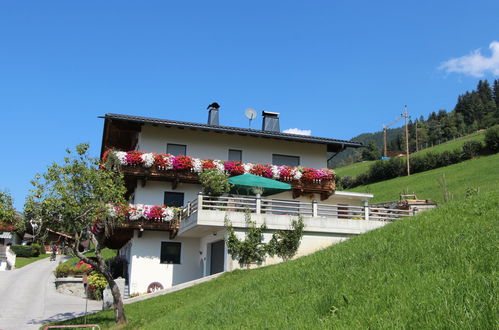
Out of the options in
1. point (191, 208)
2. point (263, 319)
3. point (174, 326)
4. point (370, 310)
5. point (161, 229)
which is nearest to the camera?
point (370, 310)

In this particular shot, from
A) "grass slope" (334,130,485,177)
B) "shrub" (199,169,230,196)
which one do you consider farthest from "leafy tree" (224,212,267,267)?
"grass slope" (334,130,485,177)

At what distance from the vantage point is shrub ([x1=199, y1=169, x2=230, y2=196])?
26141 millimetres

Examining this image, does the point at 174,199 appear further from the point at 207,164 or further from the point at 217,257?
the point at 217,257

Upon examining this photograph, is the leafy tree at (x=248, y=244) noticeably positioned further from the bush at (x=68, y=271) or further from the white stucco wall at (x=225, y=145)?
the bush at (x=68, y=271)

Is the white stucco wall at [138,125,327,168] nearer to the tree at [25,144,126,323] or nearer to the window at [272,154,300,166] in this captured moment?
the window at [272,154,300,166]

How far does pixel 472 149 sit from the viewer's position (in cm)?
6669

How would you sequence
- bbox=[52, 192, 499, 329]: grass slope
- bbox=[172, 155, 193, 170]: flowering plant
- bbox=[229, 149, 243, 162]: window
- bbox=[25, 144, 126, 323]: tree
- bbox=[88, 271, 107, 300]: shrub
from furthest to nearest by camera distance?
bbox=[229, 149, 243, 162]: window < bbox=[88, 271, 107, 300]: shrub < bbox=[172, 155, 193, 170]: flowering plant < bbox=[25, 144, 126, 323]: tree < bbox=[52, 192, 499, 329]: grass slope

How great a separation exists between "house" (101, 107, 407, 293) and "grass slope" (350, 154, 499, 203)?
68.8 feet

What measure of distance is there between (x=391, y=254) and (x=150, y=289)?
61.4ft

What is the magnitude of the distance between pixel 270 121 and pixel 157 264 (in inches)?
526

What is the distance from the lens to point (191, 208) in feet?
86.2

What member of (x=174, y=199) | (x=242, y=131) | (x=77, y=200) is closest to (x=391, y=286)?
(x=77, y=200)

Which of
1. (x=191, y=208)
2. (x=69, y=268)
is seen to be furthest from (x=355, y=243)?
(x=69, y=268)

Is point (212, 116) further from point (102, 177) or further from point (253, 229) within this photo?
point (102, 177)
